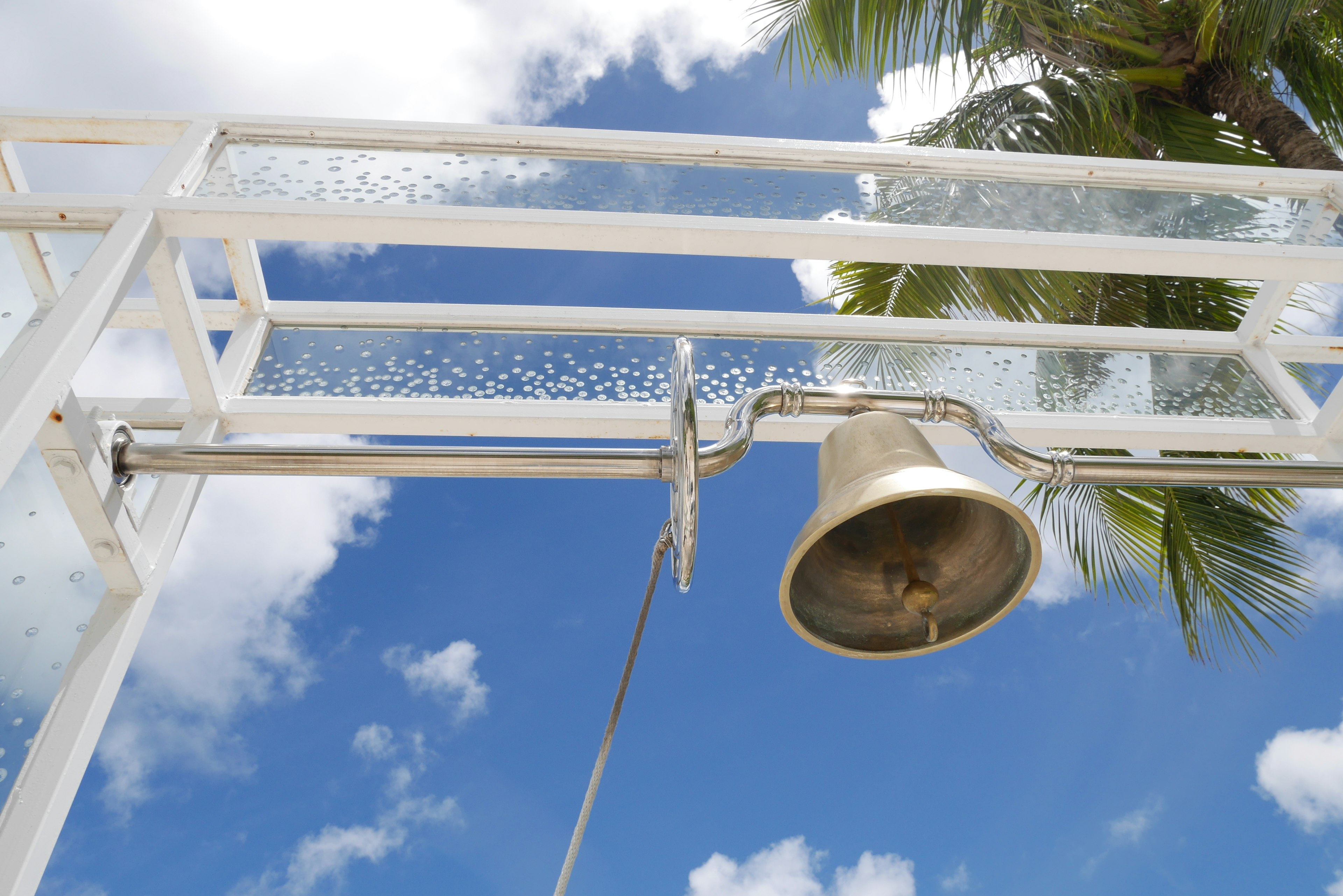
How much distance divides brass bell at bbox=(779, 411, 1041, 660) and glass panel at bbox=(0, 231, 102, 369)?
1.53 meters

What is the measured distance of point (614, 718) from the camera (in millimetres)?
1491

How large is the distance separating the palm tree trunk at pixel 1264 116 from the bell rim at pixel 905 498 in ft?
12.0

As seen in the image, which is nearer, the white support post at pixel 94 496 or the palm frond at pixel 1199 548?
the white support post at pixel 94 496

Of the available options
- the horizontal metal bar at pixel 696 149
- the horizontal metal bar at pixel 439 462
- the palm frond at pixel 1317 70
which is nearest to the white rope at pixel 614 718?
the horizontal metal bar at pixel 439 462

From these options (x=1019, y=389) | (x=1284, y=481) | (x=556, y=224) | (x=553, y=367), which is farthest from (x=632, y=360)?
(x=1284, y=481)

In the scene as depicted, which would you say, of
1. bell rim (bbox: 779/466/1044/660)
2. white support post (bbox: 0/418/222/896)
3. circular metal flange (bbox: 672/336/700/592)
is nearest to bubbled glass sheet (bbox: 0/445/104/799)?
white support post (bbox: 0/418/222/896)

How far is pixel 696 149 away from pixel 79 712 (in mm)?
1847

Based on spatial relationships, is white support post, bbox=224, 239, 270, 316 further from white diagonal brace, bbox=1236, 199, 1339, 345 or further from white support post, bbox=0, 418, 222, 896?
white diagonal brace, bbox=1236, 199, 1339, 345

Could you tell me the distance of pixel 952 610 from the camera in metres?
1.49

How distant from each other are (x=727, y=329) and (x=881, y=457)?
1.44 metres

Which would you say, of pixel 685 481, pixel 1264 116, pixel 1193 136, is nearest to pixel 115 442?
pixel 685 481

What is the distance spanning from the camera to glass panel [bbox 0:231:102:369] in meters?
1.81

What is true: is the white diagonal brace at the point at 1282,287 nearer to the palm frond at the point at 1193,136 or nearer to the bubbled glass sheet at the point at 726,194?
the bubbled glass sheet at the point at 726,194

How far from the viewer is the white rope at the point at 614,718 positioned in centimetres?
144
